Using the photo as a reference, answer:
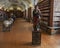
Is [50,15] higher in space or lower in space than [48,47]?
higher

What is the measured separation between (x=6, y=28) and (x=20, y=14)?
Result: 36007mm

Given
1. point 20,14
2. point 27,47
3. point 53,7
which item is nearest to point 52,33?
point 53,7

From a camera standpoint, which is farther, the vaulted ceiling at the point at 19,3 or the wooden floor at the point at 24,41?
the vaulted ceiling at the point at 19,3

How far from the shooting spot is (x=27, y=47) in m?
5.34

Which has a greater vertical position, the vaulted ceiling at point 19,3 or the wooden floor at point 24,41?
the vaulted ceiling at point 19,3

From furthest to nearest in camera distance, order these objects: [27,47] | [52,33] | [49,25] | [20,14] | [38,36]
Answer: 1. [20,14]
2. [49,25]
3. [52,33]
4. [38,36]
5. [27,47]

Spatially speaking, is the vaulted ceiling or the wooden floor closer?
the wooden floor

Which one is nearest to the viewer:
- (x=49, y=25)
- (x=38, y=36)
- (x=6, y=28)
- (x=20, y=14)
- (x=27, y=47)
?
(x=27, y=47)

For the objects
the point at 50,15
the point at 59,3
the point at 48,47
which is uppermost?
the point at 59,3

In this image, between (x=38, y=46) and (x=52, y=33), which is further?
(x=52, y=33)

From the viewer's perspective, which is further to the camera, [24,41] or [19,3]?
[19,3]

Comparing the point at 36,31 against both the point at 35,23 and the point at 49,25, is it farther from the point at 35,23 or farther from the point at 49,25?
the point at 49,25

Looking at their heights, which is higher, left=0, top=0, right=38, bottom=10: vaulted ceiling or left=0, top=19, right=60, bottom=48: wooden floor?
left=0, top=0, right=38, bottom=10: vaulted ceiling

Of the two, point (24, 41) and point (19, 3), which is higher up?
point (19, 3)
